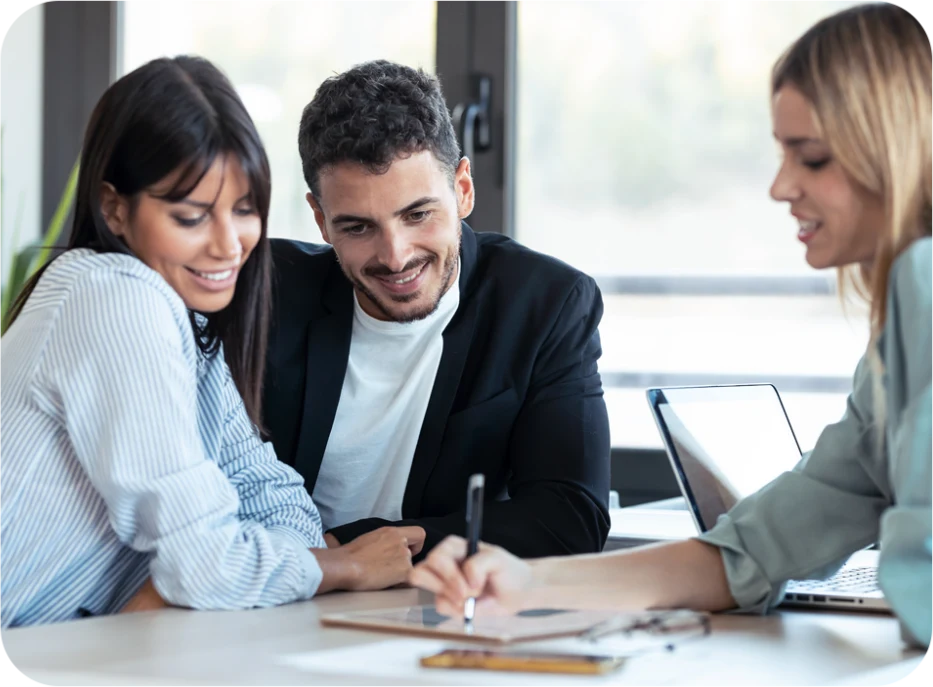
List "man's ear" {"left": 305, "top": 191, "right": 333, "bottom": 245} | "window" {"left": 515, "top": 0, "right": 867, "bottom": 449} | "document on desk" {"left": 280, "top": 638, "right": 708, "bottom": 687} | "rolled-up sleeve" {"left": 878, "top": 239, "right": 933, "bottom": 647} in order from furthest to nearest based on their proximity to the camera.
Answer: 1. "window" {"left": 515, "top": 0, "right": 867, "bottom": 449}
2. "man's ear" {"left": 305, "top": 191, "right": 333, "bottom": 245}
3. "rolled-up sleeve" {"left": 878, "top": 239, "right": 933, "bottom": 647}
4. "document on desk" {"left": 280, "top": 638, "right": 708, "bottom": 687}

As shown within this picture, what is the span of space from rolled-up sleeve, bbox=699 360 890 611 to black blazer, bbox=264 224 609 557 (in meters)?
Answer: 0.45

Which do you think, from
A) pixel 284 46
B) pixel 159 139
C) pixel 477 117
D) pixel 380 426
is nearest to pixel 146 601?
pixel 159 139

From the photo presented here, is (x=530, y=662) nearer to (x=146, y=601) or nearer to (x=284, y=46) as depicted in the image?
(x=146, y=601)

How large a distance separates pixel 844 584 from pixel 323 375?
83 centimetres

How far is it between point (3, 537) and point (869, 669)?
85cm

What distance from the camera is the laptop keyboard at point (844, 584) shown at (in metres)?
1.29

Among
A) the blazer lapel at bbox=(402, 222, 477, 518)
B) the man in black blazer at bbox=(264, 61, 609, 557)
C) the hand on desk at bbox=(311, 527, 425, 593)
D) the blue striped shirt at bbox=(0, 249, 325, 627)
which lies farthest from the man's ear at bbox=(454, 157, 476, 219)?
the blue striped shirt at bbox=(0, 249, 325, 627)

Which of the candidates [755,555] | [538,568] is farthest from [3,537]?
[755,555]

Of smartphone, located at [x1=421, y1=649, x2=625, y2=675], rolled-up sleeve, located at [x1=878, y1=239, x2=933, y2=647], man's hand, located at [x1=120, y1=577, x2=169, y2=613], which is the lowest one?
man's hand, located at [x1=120, y1=577, x2=169, y2=613]

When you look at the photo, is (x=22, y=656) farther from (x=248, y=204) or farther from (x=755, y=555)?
(x=755, y=555)

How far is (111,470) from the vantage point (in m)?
1.16

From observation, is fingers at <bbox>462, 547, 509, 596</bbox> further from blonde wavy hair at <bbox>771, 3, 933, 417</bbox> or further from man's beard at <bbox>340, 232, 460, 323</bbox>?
man's beard at <bbox>340, 232, 460, 323</bbox>

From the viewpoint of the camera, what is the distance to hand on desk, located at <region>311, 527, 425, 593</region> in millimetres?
1385

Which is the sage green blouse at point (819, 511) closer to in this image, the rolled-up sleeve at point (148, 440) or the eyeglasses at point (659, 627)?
the eyeglasses at point (659, 627)
